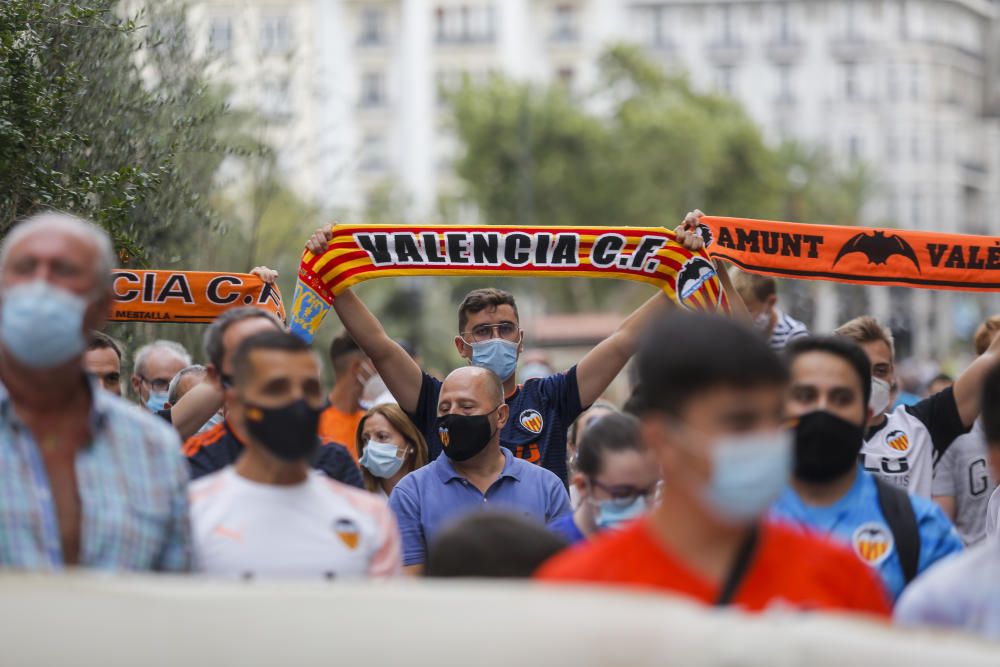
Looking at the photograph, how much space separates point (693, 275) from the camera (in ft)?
25.3

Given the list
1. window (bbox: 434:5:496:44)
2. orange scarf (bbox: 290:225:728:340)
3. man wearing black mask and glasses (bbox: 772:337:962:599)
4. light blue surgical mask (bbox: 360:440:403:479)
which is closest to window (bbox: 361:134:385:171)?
window (bbox: 434:5:496:44)

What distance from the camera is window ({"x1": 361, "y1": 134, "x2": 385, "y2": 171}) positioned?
81.2 metres

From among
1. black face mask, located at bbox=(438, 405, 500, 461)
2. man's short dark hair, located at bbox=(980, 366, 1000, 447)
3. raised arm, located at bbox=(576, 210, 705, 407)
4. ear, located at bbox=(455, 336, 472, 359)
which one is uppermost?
ear, located at bbox=(455, 336, 472, 359)

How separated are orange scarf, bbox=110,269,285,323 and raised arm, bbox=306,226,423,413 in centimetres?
125

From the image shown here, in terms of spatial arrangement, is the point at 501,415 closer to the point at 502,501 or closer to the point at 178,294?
the point at 502,501

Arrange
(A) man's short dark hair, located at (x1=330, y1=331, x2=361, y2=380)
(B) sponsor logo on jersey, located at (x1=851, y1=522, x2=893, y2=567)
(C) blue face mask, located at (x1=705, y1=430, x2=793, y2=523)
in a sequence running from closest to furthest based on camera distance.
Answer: (C) blue face mask, located at (x1=705, y1=430, x2=793, y2=523)
(B) sponsor logo on jersey, located at (x1=851, y1=522, x2=893, y2=567)
(A) man's short dark hair, located at (x1=330, y1=331, x2=361, y2=380)

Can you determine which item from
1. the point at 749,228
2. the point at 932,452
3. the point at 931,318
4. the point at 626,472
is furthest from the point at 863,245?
the point at 931,318

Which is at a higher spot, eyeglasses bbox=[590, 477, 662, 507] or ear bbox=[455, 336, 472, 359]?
ear bbox=[455, 336, 472, 359]

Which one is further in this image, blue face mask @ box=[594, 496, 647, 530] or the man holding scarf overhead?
the man holding scarf overhead

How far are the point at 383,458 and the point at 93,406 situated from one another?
3620 mm

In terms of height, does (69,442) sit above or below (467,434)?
below

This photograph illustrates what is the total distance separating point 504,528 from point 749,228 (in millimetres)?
4232

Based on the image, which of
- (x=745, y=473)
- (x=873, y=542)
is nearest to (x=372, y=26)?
(x=873, y=542)

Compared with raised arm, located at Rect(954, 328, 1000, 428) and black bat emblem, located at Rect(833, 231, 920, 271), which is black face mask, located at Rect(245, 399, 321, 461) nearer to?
raised arm, located at Rect(954, 328, 1000, 428)
